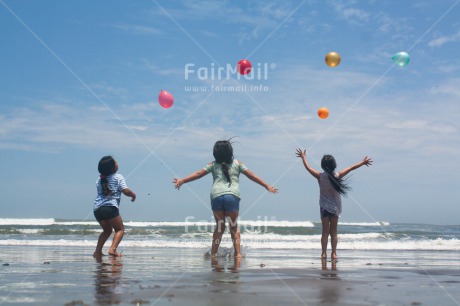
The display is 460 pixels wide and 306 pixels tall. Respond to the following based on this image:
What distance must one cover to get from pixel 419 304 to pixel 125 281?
255 centimetres

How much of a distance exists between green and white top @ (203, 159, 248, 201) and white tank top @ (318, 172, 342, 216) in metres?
1.52

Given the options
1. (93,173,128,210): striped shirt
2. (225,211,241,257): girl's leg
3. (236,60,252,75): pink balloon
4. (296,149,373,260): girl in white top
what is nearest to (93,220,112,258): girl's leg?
(93,173,128,210): striped shirt

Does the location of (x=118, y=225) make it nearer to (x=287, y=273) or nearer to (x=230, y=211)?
(x=230, y=211)

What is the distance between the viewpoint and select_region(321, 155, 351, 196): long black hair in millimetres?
8570

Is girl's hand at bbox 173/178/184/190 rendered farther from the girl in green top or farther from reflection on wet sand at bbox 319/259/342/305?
reflection on wet sand at bbox 319/259/342/305

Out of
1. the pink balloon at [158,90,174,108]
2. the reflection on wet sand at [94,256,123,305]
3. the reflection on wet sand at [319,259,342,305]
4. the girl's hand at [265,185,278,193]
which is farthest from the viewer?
the pink balloon at [158,90,174,108]

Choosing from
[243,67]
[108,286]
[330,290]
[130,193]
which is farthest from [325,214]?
[108,286]

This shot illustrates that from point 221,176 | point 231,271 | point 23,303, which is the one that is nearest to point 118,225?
point 221,176

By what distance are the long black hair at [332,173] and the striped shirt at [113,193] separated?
3.39 meters

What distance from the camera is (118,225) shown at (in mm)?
8469

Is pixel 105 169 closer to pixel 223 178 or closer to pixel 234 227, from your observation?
pixel 223 178

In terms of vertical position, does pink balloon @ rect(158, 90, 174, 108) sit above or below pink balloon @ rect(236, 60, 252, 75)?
below

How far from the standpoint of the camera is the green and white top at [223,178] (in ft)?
25.7

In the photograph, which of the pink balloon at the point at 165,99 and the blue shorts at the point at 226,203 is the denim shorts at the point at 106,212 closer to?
the blue shorts at the point at 226,203
